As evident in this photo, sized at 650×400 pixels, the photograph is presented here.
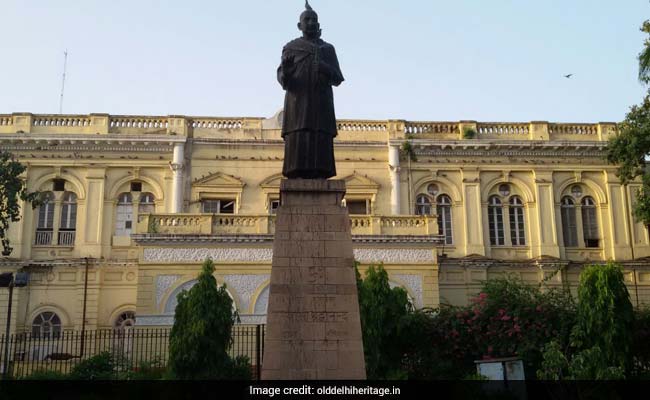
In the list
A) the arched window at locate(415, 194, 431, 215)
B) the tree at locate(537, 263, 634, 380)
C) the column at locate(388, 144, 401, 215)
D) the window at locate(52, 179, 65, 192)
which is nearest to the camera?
the tree at locate(537, 263, 634, 380)

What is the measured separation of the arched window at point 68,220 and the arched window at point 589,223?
1866 cm

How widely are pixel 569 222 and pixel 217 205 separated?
1313cm

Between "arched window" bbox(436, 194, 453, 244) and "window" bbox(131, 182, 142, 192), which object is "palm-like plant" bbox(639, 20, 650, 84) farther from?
"window" bbox(131, 182, 142, 192)

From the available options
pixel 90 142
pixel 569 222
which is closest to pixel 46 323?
pixel 90 142

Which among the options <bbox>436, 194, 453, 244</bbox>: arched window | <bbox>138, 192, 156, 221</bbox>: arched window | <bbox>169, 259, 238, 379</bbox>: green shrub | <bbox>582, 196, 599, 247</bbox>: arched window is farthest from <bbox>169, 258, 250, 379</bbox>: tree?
<bbox>582, 196, 599, 247</bbox>: arched window

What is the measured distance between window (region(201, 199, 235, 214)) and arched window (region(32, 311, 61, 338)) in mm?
6218

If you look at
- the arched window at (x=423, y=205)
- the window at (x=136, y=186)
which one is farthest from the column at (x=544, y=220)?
the window at (x=136, y=186)

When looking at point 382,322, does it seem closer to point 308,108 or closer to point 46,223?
point 308,108

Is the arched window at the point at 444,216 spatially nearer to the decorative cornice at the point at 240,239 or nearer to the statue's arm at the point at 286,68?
the decorative cornice at the point at 240,239

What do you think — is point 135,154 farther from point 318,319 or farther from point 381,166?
point 318,319

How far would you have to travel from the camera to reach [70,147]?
26812 millimetres

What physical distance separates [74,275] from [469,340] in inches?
559

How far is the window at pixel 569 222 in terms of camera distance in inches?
1092

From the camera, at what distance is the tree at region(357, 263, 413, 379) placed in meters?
17.2
